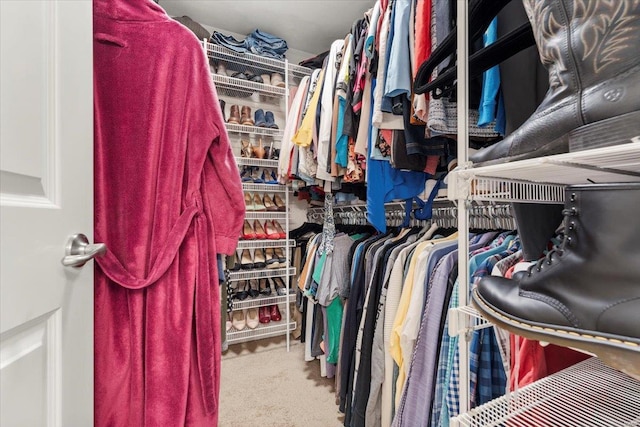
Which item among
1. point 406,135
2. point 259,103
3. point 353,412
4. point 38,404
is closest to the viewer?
point 38,404

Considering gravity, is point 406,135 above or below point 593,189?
above

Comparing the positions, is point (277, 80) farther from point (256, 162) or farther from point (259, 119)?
point (256, 162)

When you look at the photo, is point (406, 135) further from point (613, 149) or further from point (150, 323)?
point (150, 323)

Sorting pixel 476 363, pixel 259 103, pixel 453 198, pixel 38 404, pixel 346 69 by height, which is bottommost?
pixel 476 363

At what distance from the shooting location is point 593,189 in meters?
0.36

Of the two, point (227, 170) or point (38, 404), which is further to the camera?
point (227, 170)

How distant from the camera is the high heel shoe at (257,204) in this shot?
6.84ft

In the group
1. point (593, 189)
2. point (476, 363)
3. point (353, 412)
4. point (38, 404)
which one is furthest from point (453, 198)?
point (353, 412)

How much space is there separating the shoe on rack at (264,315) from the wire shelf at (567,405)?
1.71 meters

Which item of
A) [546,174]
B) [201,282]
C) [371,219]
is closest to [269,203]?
[371,219]

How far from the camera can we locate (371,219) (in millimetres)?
1241

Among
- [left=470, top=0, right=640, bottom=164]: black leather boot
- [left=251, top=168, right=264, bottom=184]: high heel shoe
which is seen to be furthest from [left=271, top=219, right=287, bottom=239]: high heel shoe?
[left=470, top=0, right=640, bottom=164]: black leather boot

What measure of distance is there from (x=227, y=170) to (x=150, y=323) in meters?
0.43

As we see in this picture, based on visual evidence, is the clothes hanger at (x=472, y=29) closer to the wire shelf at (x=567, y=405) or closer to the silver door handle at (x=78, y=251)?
the wire shelf at (x=567, y=405)
